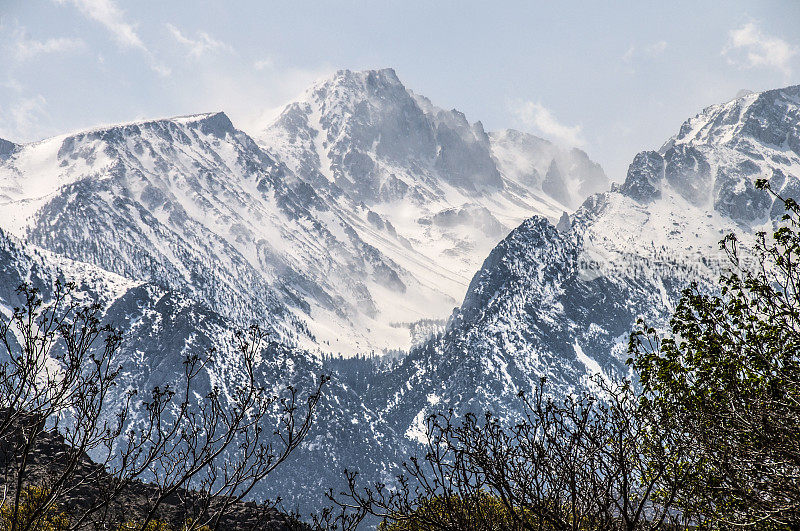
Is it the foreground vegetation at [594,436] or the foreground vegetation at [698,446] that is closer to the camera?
the foreground vegetation at [594,436]

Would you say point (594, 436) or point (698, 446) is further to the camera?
point (698, 446)

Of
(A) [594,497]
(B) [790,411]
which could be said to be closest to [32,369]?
(A) [594,497]

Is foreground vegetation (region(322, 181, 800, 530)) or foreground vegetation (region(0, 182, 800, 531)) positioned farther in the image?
foreground vegetation (region(322, 181, 800, 530))

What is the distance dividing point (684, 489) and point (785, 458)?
4.31m

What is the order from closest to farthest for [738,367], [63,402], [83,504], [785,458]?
[785,458] → [63,402] → [738,367] → [83,504]

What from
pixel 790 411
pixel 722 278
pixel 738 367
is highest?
pixel 722 278

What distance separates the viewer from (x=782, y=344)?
2094cm

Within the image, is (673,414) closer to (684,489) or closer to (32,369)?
(684,489)

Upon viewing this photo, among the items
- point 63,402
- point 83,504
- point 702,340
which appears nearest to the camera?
point 63,402

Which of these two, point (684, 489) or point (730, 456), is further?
point (684, 489)

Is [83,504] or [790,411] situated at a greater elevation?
[790,411]

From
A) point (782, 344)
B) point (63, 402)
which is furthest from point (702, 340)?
point (63, 402)

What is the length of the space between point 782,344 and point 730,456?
5.38 meters

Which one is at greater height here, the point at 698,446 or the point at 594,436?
the point at 698,446
